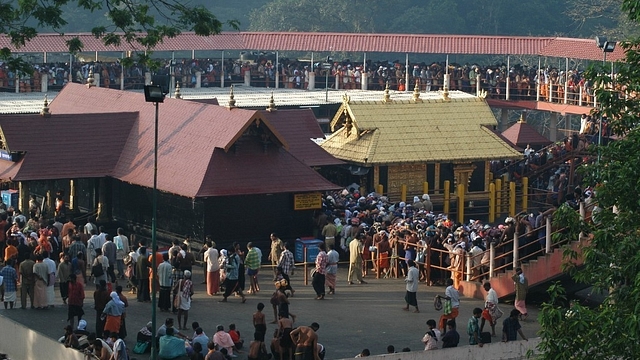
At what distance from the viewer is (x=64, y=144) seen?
1357 inches

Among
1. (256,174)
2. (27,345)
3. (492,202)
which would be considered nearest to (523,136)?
(492,202)

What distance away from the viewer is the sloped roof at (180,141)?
105 ft

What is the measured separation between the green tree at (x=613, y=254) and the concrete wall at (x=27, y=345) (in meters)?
7.72

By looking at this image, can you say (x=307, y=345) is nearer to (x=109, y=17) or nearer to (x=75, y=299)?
(x=75, y=299)

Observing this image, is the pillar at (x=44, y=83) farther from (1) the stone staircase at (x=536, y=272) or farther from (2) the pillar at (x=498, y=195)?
(1) the stone staircase at (x=536, y=272)

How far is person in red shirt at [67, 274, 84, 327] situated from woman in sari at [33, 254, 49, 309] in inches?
42.1

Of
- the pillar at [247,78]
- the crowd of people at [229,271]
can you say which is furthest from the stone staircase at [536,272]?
the pillar at [247,78]

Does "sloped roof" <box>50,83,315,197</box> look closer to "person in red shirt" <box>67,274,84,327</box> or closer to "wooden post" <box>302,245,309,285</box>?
"wooden post" <box>302,245,309,285</box>

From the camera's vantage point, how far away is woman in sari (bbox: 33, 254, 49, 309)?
1029 inches

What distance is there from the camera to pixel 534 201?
135 ft

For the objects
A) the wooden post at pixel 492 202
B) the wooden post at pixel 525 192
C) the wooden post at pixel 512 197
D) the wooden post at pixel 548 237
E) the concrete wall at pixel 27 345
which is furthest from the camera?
the wooden post at pixel 525 192

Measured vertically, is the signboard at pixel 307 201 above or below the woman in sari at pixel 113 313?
above

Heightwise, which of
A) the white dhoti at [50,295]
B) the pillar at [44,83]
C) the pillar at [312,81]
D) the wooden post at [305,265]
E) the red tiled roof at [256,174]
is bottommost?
the white dhoti at [50,295]

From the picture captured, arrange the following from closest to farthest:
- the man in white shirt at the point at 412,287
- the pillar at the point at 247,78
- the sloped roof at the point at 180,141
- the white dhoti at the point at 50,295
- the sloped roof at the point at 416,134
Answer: the white dhoti at the point at 50,295, the man in white shirt at the point at 412,287, the sloped roof at the point at 180,141, the sloped roof at the point at 416,134, the pillar at the point at 247,78
